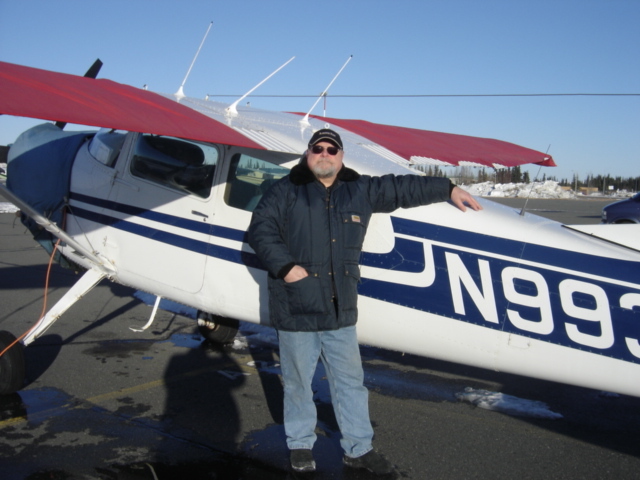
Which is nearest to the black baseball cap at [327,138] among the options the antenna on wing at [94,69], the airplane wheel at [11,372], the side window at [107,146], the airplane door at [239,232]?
the airplane door at [239,232]

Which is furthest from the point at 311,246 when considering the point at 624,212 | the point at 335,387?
the point at 624,212

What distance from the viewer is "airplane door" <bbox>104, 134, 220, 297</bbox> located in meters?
4.45

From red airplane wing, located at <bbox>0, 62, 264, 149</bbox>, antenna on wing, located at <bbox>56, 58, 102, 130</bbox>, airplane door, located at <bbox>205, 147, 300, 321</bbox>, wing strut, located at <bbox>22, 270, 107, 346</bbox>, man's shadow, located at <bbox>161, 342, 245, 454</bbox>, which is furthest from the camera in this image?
antenna on wing, located at <bbox>56, 58, 102, 130</bbox>

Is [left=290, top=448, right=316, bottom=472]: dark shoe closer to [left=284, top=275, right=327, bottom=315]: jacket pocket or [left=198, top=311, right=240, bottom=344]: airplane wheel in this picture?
[left=284, top=275, right=327, bottom=315]: jacket pocket

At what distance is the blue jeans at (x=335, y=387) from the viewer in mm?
3428

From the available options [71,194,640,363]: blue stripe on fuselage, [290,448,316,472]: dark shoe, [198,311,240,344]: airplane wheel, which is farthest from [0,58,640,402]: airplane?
[198,311,240,344]: airplane wheel

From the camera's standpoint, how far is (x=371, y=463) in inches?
135

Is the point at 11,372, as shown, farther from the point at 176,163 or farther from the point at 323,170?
the point at 323,170

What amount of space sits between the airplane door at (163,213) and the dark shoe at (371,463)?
1.67 m

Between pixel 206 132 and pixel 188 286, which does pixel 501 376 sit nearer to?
pixel 188 286

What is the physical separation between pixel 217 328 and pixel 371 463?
2.80m

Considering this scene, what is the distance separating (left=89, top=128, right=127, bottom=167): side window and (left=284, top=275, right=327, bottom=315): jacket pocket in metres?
2.47

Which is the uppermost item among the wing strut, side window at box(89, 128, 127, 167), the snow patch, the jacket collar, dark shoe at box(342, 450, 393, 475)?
side window at box(89, 128, 127, 167)

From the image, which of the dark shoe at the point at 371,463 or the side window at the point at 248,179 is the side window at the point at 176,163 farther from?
the dark shoe at the point at 371,463
